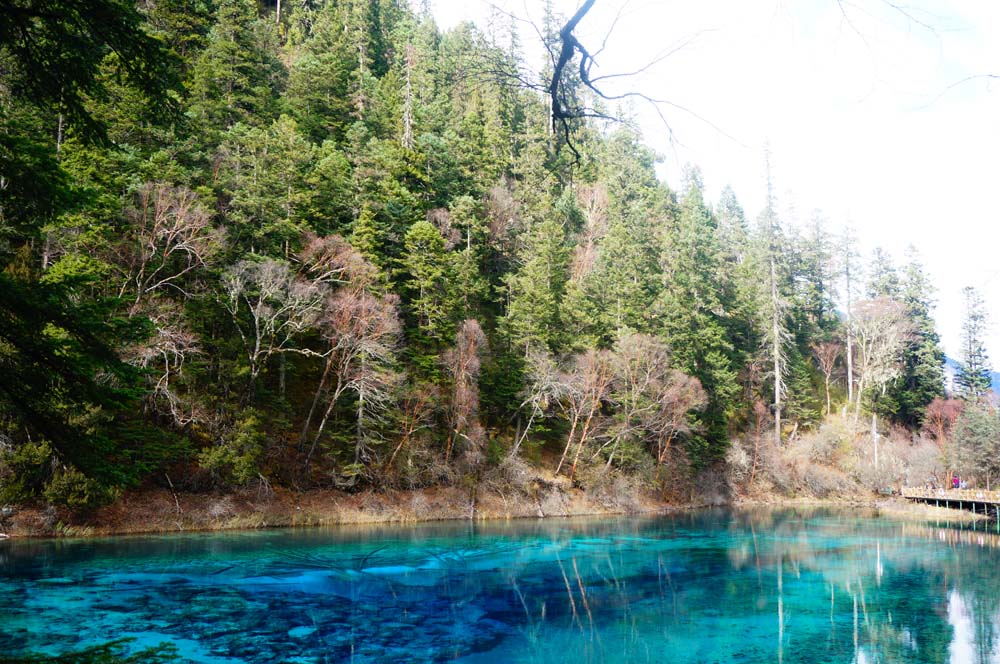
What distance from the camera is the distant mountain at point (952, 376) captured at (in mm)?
59481

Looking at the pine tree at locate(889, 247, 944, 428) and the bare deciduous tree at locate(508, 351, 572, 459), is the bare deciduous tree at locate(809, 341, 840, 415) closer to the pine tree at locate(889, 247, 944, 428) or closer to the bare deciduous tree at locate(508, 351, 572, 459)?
the pine tree at locate(889, 247, 944, 428)

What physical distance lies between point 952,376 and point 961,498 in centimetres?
2811

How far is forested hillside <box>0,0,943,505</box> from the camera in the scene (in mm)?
8887

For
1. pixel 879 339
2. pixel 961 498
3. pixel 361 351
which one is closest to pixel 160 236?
pixel 361 351

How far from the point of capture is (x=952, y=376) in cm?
6166

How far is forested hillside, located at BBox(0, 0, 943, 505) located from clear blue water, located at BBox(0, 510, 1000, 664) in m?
3.43

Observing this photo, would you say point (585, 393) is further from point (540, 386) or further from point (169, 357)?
point (169, 357)

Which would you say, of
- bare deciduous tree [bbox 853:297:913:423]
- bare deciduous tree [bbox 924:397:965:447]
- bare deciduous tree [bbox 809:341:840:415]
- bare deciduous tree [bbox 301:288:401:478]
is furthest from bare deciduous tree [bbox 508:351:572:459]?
bare deciduous tree [bbox 924:397:965:447]

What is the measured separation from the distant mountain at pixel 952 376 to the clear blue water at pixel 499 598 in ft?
132

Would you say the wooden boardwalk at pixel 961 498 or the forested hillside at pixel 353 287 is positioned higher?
the forested hillside at pixel 353 287

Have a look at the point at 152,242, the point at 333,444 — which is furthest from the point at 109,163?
the point at 333,444

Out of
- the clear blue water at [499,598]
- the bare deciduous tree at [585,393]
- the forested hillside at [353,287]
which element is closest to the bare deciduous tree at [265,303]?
the forested hillside at [353,287]

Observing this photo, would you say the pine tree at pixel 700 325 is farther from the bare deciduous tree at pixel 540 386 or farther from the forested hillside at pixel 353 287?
the bare deciduous tree at pixel 540 386

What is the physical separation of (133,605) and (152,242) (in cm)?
1532
